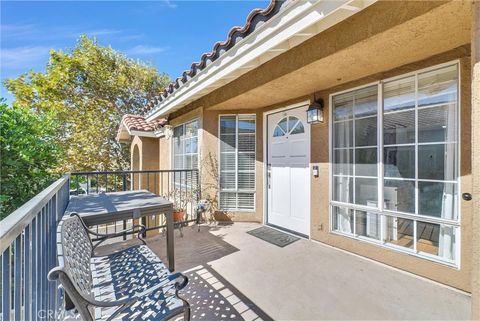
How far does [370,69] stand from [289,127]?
6.27 feet

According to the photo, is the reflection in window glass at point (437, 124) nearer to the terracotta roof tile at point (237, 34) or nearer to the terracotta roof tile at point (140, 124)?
the terracotta roof tile at point (237, 34)

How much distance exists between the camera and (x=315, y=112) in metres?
3.86

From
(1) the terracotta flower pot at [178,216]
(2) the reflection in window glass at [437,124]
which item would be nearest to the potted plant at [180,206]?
(1) the terracotta flower pot at [178,216]

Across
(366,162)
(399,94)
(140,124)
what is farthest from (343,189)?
(140,124)

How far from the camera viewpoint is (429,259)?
9.05 feet

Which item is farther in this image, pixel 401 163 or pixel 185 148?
pixel 185 148

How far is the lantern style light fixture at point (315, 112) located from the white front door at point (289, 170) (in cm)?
33

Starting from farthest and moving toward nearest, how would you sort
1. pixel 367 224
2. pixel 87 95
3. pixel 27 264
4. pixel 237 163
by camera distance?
pixel 87 95 < pixel 237 163 < pixel 367 224 < pixel 27 264

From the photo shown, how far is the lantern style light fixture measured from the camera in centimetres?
386

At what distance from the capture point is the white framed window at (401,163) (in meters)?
2.64

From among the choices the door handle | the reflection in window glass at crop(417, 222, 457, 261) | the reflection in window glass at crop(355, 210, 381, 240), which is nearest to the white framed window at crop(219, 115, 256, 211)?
the door handle

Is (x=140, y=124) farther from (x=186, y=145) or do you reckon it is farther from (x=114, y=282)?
(x=114, y=282)

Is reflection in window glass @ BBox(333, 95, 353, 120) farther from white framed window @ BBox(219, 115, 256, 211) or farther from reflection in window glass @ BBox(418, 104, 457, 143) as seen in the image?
white framed window @ BBox(219, 115, 256, 211)

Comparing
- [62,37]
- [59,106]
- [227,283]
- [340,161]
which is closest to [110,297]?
[227,283]
